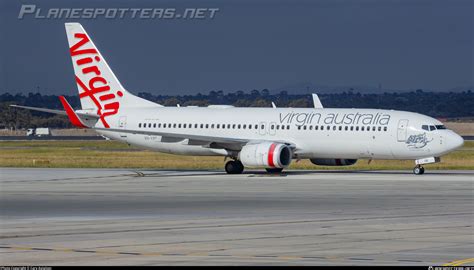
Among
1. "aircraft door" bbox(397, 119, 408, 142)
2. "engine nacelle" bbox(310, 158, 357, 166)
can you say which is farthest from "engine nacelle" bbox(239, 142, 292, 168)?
"aircraft door" bbox(397, 119, 408, 142)

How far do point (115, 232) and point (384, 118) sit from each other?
29.6m

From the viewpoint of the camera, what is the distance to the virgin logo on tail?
60.9 metres

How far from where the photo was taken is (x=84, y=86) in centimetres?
6150

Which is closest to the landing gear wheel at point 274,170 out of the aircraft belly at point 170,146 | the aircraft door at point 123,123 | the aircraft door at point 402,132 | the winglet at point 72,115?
Answer: the aircraft belly at point 170,146

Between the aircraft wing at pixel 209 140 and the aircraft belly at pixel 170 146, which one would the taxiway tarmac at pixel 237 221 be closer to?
the aircraft wing at pixel 209 140

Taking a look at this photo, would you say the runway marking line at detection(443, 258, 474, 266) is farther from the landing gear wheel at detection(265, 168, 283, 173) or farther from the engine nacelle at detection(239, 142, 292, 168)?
the landing gear wheel at detection(265, 168, 283, 173)

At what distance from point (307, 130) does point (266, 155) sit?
3336mm

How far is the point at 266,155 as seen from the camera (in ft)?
174

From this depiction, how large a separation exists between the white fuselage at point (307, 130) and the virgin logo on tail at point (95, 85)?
75cm

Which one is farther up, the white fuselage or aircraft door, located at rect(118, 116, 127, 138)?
aircraft door, located at rect(118, 116, 127, 138)

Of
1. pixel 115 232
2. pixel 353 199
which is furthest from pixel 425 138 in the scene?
pixel 115 232

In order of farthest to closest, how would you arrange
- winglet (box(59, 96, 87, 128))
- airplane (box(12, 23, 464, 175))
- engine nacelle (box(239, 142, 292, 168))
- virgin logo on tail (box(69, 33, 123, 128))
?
virgin logo on tail (box(69, 33, 123, 128)), winglet (box(59, 96, 87, 128)), airplane (box(12, 23, 464, 175)), engine nacelle (box(239, 142, 292, 168))

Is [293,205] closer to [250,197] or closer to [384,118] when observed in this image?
[250,197]

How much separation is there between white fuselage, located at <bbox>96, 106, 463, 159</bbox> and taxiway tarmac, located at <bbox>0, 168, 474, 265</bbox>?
3611 mm
